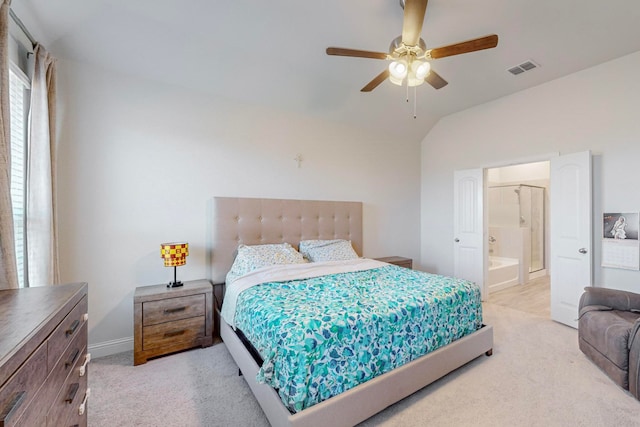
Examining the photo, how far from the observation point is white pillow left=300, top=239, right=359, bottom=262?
11.5 feet

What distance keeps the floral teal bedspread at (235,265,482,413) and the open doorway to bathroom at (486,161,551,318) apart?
125 inches

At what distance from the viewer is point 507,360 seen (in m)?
2.53

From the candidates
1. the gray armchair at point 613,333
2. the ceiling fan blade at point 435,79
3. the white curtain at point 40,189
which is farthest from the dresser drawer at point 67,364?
the gray armchair at point 613,333

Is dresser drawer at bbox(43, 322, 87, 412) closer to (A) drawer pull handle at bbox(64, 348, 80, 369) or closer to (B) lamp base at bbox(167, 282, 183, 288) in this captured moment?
(A) drawer pull handle at bbox(64, 348, 80, 369)

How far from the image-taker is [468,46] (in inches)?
76.0

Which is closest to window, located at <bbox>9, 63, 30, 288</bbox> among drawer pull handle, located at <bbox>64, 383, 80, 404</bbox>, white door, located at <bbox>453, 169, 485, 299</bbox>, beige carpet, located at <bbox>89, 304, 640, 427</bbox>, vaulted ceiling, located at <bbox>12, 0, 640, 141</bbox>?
vaulted ceiling, located at <bbox>12, 0, 640, 141</bbox>

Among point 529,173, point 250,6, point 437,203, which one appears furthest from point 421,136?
point 250,6

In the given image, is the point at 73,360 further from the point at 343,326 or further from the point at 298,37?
the point at 298,37

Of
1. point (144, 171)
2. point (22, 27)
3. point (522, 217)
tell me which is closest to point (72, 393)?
point (144, 171)

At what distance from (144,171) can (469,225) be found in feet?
15.0

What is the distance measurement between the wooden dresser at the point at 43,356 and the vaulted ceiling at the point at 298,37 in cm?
214

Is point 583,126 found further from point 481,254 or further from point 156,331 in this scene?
point 156,331

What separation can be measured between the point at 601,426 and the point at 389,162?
3814 mm

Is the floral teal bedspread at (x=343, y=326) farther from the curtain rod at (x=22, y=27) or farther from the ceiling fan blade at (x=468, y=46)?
the curtain rod at (x=22, y=27)
